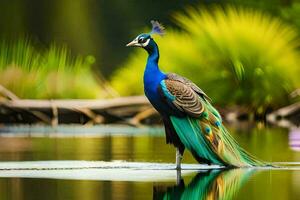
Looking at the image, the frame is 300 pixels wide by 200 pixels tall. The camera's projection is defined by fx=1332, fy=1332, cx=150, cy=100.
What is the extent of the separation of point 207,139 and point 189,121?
26 centimetres

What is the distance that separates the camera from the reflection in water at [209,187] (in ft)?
34.2

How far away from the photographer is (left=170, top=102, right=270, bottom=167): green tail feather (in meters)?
13.6

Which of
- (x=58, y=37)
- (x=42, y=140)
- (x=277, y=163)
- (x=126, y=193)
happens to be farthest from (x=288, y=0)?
(x=126, y=193)

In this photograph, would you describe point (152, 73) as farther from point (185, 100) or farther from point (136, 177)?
point (136, 177)

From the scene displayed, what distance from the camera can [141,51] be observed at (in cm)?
3175

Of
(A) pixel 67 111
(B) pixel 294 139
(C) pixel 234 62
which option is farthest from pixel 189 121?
(C) pixel 234 62

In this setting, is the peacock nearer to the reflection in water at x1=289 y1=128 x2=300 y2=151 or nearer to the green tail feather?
the green tail feather

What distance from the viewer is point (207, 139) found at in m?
13.6

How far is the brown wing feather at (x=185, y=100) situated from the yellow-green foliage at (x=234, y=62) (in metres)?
15.2

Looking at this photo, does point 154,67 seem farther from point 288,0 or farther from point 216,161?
point 288,0

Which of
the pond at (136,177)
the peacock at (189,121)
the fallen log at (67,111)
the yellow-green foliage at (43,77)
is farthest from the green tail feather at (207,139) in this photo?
the yellow-green foliage at (43,77)

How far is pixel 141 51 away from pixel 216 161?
1821 centimetres

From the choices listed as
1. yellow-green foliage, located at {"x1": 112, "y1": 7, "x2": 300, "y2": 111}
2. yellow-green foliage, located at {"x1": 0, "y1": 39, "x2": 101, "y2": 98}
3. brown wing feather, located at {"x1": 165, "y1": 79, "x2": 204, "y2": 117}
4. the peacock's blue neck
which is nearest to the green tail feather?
brown wing feather, located at {"x1": 165, "y1": 79, "x2": 204, "y2": 117}

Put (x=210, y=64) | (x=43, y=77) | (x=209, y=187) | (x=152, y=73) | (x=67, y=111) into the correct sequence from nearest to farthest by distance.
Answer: (x=209, y=187) → (x=152, y=73) → (x=67, y=111) → (x=43, y=77) → (x=210, y=64)
